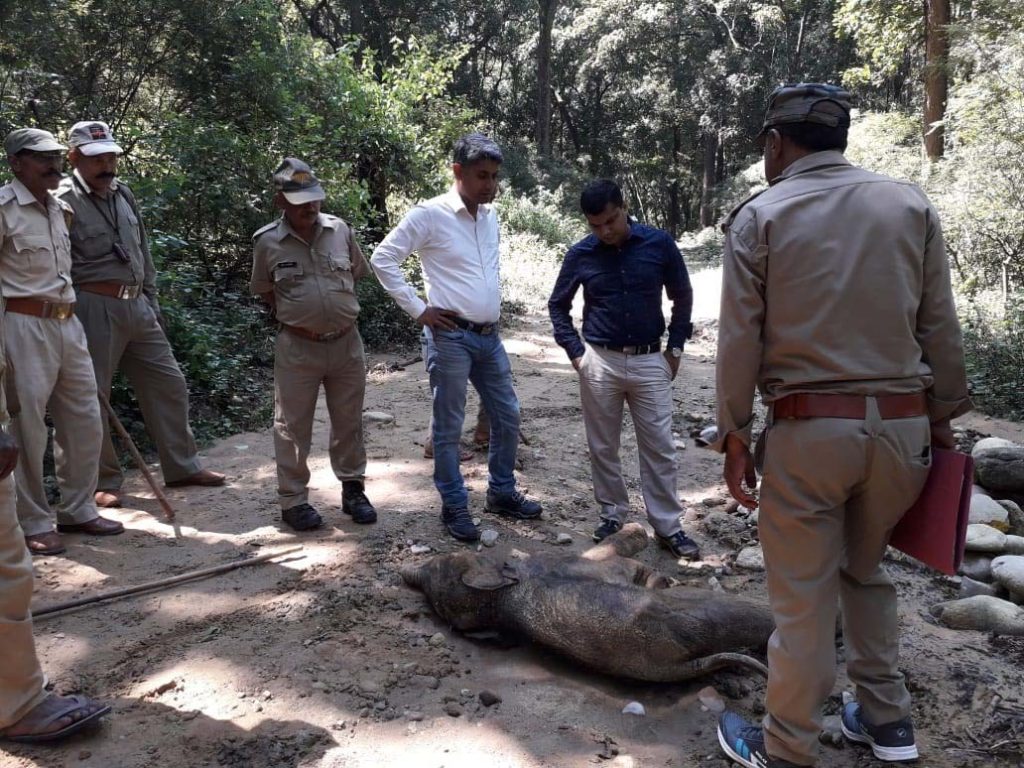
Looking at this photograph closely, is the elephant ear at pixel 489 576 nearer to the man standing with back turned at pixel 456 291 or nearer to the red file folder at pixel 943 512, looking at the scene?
the man standing with back turned at pixel 456 291

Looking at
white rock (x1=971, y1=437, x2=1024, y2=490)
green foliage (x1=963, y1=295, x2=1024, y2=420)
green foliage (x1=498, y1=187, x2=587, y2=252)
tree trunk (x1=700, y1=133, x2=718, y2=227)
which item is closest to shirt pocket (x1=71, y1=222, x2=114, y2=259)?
white rock (x1=971, y1=437, x2=1024, y2=490)

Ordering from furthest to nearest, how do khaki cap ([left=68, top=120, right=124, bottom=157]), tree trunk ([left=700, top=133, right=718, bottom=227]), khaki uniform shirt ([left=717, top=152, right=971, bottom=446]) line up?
tree trunk ([left=700, top=133, right=718, bottom=227]) → khaki cap ([left=68, top=120, right=124, bottom=157]) → khaki uniform shirt ([left=717, top=152, right=971, bottom=446])

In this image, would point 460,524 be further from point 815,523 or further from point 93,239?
point 93,239

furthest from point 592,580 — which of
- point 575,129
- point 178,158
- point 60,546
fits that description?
point 575,129

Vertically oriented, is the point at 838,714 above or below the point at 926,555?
below

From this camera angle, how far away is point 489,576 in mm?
3641

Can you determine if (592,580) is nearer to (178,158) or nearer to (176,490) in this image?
(176,490)

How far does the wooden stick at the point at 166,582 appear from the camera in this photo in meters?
3.71

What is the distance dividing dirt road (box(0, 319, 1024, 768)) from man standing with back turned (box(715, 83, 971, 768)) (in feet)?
2.32

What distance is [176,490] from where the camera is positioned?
548 cm

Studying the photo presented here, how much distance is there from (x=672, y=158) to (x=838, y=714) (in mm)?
35349

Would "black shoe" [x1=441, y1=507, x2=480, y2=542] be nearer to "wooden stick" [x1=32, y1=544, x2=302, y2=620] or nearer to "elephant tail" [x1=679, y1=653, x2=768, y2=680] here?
"wooden stick" [x1=32, y1=544, x2=302, y2=620]

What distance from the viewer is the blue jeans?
177 inches

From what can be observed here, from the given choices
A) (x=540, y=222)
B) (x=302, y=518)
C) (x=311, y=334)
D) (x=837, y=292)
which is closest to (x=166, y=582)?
(x=302, y=518)
